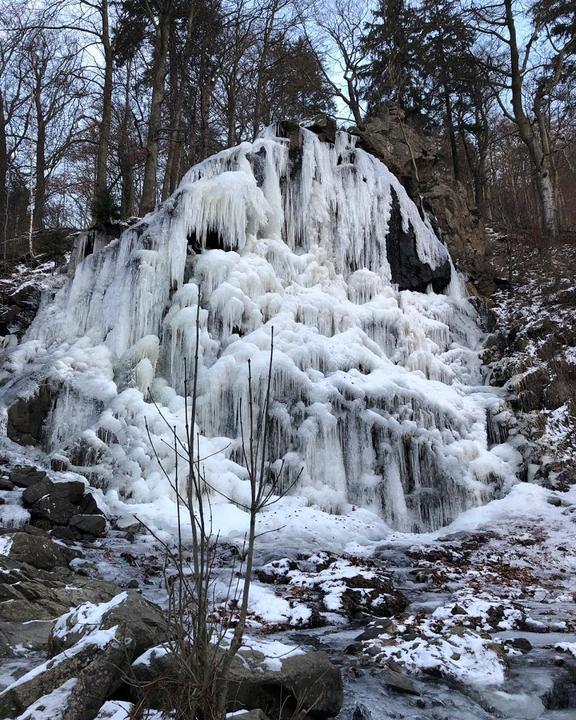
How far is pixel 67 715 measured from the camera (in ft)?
7.74

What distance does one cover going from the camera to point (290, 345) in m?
9.44

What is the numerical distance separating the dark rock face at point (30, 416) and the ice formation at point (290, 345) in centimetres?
13

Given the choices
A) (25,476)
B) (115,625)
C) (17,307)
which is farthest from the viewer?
(17,307)

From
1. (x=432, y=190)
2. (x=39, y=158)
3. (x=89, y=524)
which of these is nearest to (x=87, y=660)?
(x=89, y=524)

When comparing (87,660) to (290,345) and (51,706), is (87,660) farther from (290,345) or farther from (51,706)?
(290,345)

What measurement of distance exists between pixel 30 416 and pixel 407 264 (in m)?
7.91

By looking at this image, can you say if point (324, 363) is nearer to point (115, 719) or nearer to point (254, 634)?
point (254, 634)

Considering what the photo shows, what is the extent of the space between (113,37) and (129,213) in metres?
5.16

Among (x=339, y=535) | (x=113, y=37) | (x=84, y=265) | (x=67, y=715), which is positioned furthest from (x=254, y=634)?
(x=113, y=37)

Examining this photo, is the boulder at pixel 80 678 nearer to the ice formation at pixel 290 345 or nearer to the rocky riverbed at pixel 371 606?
the rocky riverbed at pixel 371 606

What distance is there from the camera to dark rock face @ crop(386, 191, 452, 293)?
1243cm

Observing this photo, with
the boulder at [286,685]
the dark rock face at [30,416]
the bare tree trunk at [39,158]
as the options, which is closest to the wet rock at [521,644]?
the boulder at [286,685]

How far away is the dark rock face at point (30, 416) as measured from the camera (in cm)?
848

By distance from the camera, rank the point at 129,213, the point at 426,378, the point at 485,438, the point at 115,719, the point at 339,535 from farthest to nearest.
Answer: the point at 129,213
the point at 426,378
the point at 485,438
the point at 339,535
the point at 115,719
